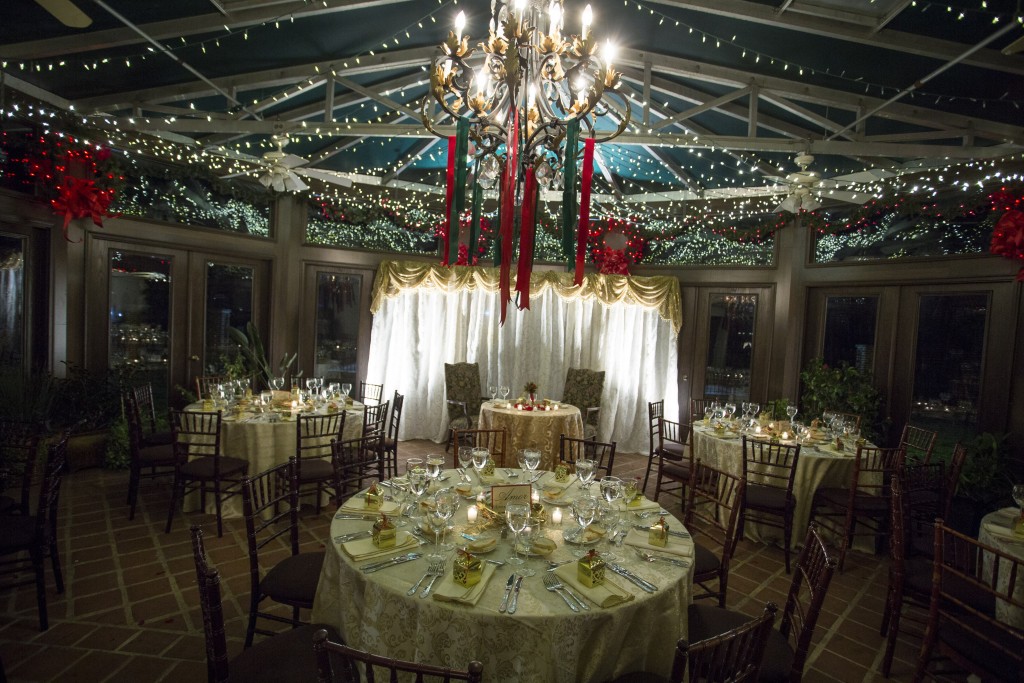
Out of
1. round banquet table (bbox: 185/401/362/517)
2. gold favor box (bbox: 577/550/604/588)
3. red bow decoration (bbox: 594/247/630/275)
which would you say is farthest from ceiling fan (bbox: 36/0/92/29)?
red bow decoration (bbox: 594/247/630/275)

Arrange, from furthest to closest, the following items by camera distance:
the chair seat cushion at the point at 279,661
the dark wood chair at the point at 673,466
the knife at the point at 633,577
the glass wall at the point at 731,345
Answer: the glass wall at the point at 731,345 → the dark wood chair at the point at 673,466 → the knife at the point at 633,577 → the chair seat cushion at the point at 279,661

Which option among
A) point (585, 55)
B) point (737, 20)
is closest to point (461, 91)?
point (585, 55)

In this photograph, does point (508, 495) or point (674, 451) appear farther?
point (674, 451)

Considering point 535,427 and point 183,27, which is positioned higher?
point 183,27

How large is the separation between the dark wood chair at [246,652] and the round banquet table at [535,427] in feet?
10.9

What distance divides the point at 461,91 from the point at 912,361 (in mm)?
5413

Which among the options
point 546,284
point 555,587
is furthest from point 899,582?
point 546,284

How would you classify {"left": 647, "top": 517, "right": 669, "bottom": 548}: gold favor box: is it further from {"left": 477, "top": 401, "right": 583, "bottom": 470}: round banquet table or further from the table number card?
{"left": 477, "top": 401, "right": 583, "bottom": 470}: round banquet table

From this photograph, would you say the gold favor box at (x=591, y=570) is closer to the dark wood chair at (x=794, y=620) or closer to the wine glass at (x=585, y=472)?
the dark wood chair at (x=794, y=620)

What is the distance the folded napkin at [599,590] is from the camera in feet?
5.97

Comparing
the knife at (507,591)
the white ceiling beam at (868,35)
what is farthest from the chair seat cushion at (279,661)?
the white ceiling beam at (868,35)

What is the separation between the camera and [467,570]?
1892 mm

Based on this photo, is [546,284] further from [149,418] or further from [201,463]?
[149,418]

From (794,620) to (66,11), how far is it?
159 inches
